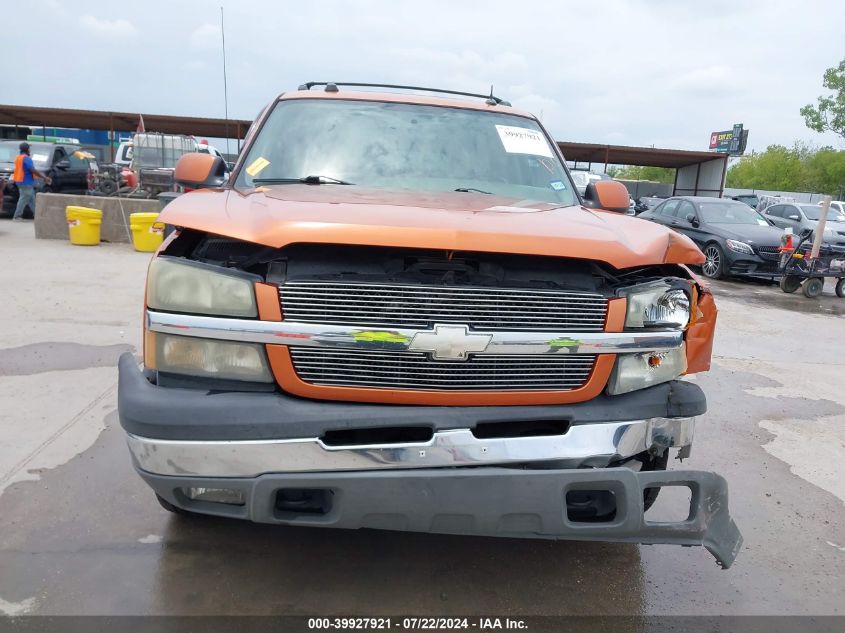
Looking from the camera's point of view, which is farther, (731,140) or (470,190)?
(731,140)

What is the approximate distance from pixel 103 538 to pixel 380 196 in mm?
1855

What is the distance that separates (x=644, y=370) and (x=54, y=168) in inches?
635

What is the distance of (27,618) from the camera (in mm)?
2305

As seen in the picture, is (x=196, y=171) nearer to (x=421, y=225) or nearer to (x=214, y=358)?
(x=214, y=358)

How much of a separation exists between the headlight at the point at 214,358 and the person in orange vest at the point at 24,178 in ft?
44.2

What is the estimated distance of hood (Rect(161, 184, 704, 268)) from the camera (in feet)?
6.75

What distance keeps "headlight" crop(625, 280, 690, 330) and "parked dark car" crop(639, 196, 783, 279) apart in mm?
10601

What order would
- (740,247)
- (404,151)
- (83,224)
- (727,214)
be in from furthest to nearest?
1. (727,214)
2. (740,247)
3. (83,224)
4. (404,151)

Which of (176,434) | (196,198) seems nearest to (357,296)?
(176,434)

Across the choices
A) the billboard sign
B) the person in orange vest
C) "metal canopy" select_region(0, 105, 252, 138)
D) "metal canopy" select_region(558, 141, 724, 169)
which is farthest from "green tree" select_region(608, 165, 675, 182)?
the person in orange vest

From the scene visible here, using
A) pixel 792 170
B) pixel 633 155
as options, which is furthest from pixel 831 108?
pixel 633 155

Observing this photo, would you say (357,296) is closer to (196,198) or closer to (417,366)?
(417,366)

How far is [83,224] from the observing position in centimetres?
1137

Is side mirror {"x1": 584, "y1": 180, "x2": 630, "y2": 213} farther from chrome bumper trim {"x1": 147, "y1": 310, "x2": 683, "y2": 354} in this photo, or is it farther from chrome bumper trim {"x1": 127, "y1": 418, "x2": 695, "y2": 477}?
chrome bumper trim {"x1": 127, "y1": 418, "x2": 695, "y2": 477}
